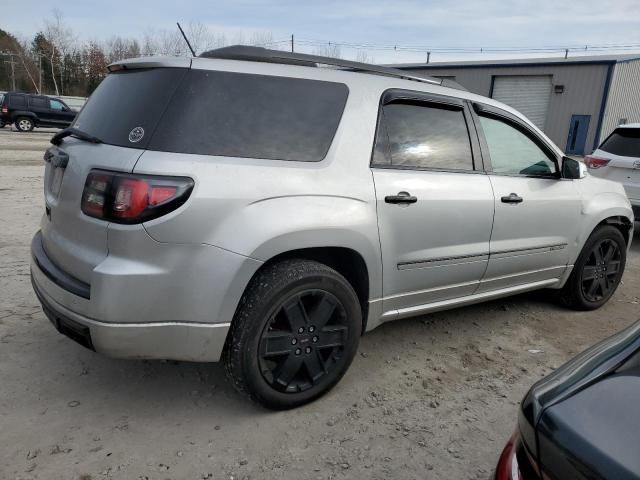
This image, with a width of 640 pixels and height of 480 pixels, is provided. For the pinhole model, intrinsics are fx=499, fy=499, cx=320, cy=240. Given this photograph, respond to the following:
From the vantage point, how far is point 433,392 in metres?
3.02

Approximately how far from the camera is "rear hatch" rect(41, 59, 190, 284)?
91.0 inches

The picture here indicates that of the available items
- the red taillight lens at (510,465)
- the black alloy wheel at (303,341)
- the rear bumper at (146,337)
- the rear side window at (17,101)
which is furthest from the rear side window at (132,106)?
the rear side window at (17,101)

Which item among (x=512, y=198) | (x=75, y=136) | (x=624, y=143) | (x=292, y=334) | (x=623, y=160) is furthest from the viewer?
(x=624, y=143)

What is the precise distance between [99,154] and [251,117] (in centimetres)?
75

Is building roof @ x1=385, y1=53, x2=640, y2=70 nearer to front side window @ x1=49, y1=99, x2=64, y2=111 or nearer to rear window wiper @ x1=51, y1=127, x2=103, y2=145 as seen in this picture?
front side window @ x1=49, y1=99, x2=64, y2=111

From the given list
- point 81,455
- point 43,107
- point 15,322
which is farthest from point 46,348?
point 43,107

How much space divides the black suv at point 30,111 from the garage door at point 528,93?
21.9 meters

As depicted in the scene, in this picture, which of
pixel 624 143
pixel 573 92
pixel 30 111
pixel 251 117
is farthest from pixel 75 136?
pixel 573 92

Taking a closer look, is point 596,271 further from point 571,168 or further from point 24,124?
point 24,124

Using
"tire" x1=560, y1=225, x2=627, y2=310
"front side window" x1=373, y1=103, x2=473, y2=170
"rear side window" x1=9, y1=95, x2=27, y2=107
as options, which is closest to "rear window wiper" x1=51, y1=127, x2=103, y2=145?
"front side window" x1=373, y1=103, x2=473, y2=170

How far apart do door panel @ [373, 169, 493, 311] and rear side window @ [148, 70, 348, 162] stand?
47 centimetres

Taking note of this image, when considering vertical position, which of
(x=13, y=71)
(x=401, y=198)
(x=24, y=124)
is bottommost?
(x=24, y=124)

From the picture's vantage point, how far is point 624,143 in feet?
22.9

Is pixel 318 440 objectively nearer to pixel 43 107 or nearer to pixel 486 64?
pixel 43 107
